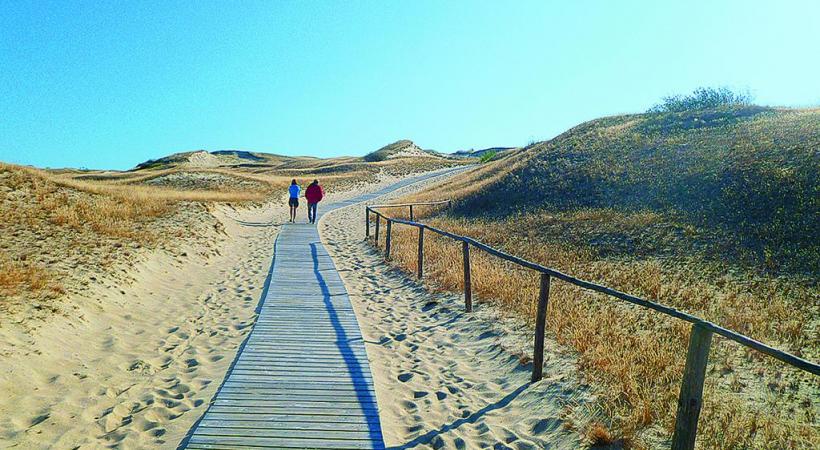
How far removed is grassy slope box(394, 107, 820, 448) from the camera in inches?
238

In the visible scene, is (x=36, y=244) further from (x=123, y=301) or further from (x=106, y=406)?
(x=106, y=406)

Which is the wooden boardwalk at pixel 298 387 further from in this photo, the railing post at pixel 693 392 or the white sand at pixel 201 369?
the railing post at pixel 693 392

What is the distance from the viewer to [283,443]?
16.6 ft

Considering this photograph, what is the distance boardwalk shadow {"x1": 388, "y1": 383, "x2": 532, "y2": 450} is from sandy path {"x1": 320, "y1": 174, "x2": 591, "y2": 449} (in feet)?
0.04

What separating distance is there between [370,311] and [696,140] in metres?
22.4

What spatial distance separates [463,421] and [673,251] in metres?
11.6

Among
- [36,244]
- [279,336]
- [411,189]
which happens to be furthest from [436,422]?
[411,189]

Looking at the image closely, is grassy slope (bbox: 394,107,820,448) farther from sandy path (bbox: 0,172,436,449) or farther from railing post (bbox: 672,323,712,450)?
sandy path (bbox: 0,172,436,449)

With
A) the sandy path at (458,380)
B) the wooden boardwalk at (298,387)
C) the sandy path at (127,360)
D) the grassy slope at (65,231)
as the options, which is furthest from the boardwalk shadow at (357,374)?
the grassy slope at (65,231)

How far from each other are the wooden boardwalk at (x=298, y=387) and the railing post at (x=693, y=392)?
270 centimetres

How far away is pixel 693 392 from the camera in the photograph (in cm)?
433

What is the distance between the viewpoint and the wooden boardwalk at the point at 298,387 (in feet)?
17.0

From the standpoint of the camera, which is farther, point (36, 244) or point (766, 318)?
point (36, 244)

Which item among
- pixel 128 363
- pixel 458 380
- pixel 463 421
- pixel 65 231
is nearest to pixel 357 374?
pixel 458 380
